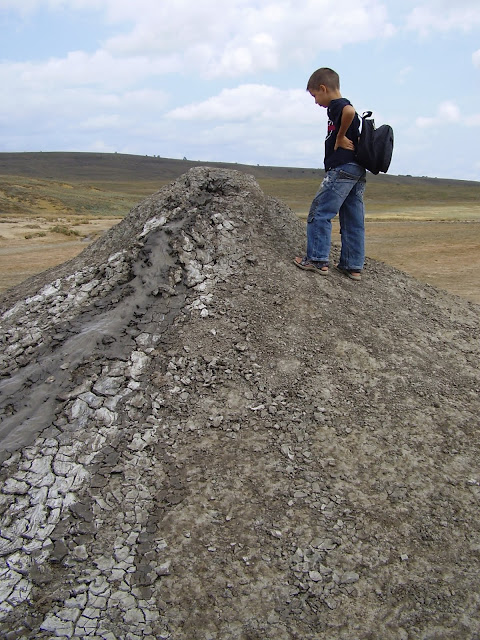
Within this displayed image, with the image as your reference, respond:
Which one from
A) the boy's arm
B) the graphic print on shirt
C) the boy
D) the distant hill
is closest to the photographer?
the boy's arm

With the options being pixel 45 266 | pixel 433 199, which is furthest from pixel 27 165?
pixel 45 266

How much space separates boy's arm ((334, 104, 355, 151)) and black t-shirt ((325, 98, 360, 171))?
0.03 metres

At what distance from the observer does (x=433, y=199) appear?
54.0 metres

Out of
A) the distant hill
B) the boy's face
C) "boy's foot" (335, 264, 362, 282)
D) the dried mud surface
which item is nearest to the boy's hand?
the boy's face

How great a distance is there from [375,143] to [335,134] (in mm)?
346

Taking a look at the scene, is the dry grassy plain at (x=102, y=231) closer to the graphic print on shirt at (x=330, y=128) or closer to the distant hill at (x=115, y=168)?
the graphic print on shirt at (x=330, y=128)

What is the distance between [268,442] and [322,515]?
545 mm

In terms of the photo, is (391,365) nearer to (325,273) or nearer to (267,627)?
(325,273)

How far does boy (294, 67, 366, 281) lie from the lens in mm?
4230

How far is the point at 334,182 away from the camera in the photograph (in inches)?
173

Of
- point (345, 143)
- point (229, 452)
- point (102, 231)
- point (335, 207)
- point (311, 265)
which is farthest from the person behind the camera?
point (102, 231)

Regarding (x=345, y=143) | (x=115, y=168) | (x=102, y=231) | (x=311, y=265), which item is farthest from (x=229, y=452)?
(x=115, y=168)

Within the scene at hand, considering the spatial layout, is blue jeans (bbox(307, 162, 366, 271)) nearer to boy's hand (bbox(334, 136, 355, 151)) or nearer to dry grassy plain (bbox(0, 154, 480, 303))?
boy's hand (bbox(334, 136, 355, 151))

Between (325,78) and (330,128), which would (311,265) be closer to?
(330,128)
